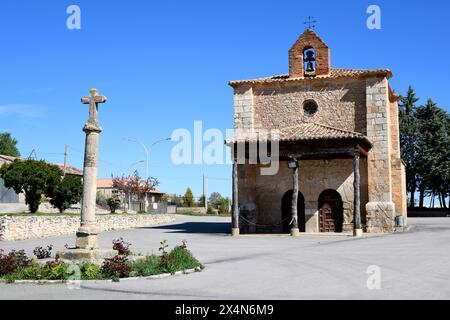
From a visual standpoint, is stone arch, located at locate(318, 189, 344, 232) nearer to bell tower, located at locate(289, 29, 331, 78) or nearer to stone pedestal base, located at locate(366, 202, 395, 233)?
stone pedestal base, located at locate(366, 202, 395, 233)

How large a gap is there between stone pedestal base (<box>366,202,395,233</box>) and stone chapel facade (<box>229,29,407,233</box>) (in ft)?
0.15

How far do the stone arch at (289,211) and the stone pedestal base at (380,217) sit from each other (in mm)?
3406

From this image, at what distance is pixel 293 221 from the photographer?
2206cm

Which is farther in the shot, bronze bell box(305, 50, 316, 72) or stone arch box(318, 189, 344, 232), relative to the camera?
bronze bell box(305, 50, 316, 72)

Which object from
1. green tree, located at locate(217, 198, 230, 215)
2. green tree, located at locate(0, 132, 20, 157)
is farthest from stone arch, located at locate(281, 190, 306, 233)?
green tree, located at locate(0, 132, 20, 157)

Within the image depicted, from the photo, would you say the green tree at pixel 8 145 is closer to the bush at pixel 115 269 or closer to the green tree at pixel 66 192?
the green tree at pixel 66 192

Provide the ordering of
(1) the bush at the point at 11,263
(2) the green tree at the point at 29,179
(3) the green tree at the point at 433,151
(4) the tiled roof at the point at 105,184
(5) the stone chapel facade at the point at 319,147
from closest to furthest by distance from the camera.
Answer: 1. (1) the bush at the point at 11,263
2. (5) the stone chapel facade at the point at 319,147
3. (2) the green tree at the point at 29,179
4. (3) the green tree at the point at 433,151
5. (4) the tiled roof at the point at 105,184

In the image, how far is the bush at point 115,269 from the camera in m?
9.97

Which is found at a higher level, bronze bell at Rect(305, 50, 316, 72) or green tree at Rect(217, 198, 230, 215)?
bronze bell at Rect(305, 50, 316, 72)

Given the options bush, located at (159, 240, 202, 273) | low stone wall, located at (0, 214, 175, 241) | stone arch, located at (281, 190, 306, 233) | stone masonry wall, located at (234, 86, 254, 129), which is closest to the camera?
bush, located at (159, 240, 202, 273)

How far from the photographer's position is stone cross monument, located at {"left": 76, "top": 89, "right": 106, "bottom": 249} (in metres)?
11.9

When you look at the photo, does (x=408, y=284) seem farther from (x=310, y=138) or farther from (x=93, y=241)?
(x=310, y=138)

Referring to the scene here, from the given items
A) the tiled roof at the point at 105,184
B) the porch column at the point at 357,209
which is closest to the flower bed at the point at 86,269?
the porch column at the point at 357,209
